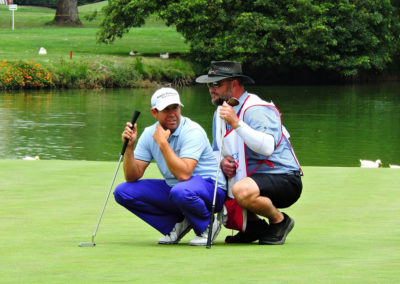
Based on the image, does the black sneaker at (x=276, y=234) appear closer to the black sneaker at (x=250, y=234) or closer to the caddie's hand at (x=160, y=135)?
the black sneaker at (x=250, y=234)

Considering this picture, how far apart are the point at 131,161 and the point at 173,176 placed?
30cm

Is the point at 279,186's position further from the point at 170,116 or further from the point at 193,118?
the point at 193,118

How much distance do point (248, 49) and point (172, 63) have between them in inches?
141

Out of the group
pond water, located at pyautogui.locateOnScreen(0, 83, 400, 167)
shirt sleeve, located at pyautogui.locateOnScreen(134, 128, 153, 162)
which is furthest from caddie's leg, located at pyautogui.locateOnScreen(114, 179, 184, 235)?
pond water, located at pyautogui.locateOnScreen(0, 83, 400, 167)

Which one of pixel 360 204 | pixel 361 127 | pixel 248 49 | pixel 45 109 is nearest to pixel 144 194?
pixel 360 204

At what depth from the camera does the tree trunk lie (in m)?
61.6

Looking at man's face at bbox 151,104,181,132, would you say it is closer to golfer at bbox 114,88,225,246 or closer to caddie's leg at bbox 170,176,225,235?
golfer at bbox 114,88,225,246

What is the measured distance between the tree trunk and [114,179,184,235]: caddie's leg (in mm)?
56517

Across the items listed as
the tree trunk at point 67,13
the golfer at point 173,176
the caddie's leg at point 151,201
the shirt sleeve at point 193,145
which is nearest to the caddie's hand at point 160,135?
the golfer at point 173,176

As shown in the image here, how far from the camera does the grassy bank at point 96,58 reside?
121 feet

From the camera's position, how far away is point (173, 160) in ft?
18.7

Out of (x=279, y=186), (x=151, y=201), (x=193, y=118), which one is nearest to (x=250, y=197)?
(x=279, y=186)

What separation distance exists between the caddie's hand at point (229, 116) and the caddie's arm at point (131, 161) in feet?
2.19

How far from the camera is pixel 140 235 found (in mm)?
6660
